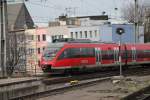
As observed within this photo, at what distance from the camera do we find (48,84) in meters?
28.8

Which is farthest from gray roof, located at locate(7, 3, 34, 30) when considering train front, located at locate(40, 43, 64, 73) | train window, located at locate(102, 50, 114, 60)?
train front, located at locate(40, 43, 64, 73)

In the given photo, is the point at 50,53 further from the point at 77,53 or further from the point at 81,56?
the point at 81,56

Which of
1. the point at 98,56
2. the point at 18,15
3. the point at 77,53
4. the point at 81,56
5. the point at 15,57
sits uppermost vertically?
the point at 18,15

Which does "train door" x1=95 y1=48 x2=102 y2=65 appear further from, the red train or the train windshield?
the train windshield

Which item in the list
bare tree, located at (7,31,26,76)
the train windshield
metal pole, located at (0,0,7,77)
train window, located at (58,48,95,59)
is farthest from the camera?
bare tree, located at (7,31,26,76)

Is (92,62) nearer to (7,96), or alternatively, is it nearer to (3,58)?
(3,58)

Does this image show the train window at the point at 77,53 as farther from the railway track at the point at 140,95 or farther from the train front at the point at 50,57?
the railway track at the point at 140,95

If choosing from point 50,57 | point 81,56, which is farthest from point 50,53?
point 81,56

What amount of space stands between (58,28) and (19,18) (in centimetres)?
4847

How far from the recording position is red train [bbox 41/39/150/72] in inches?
1490

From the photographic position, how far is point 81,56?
4019 centimetres

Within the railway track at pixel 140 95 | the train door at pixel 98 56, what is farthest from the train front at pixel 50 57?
the railway track at pixel 140 95

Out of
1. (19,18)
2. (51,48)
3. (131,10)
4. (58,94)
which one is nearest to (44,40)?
(131,10)

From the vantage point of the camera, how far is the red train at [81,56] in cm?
3784
